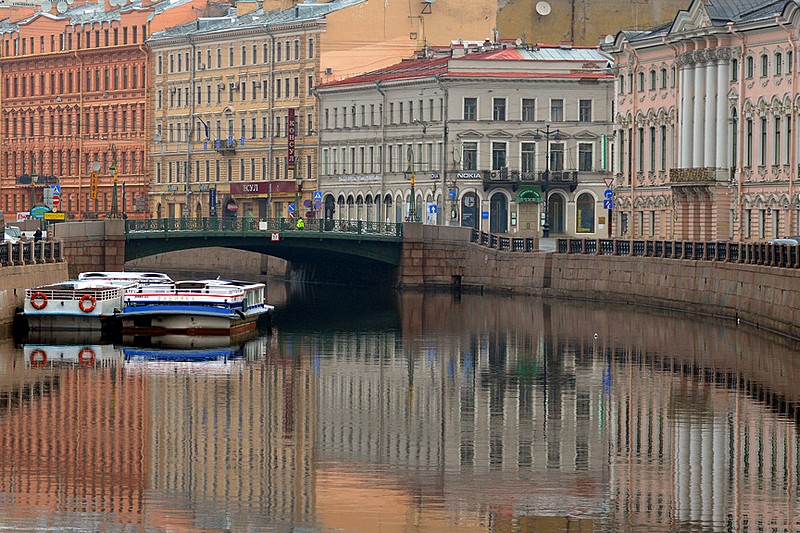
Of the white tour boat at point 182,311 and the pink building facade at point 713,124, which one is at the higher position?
the pink building facade at point 713,124

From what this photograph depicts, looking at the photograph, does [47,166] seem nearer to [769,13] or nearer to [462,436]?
[769,13]

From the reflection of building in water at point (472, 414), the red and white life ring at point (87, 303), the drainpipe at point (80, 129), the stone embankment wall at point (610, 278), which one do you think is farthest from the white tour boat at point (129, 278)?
the drainpipe at point (80, 129)

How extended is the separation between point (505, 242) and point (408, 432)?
43506 millimetres

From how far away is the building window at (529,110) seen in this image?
10019cm

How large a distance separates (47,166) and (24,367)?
8177 cm

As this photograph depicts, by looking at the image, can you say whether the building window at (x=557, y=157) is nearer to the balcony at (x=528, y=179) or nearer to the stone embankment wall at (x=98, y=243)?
the balcony at (x=528, y=179)

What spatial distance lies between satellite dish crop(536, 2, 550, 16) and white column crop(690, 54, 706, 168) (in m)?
28.1

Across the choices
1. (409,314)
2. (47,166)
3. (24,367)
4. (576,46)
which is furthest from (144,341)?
(47,166)

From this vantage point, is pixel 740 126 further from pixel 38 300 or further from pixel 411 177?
pixel 38 300

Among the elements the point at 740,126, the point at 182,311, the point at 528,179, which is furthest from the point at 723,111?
the point at 182,311

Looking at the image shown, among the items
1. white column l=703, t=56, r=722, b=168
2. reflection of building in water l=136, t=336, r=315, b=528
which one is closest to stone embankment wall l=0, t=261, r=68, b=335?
reflection of building in water l=136, t=336, r=315, b=528

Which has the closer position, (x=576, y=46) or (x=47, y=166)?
(x=576, y=46)

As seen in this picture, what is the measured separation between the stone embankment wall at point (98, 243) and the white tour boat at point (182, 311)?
24.6m

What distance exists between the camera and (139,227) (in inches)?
3393
